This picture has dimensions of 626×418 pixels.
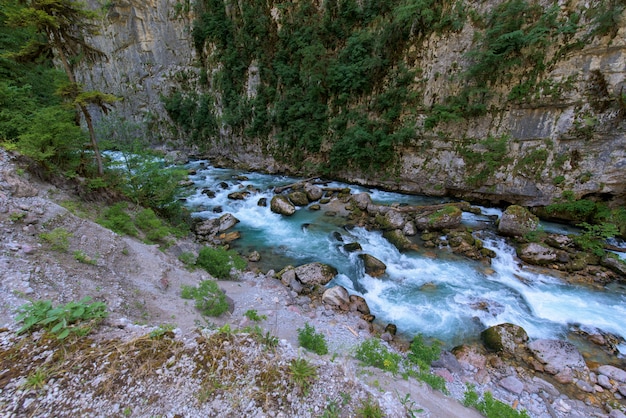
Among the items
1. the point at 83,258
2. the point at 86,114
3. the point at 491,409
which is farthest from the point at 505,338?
the point at 86,114

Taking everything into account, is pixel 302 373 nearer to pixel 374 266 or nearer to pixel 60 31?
pixel 374 266

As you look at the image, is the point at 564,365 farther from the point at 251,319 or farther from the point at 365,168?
the point at 365,168

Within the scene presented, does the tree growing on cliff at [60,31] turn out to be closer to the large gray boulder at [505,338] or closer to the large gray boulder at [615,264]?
the large gray boulder at [505,338]

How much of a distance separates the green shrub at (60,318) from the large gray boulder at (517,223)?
12.9m

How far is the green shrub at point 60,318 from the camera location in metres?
2.80

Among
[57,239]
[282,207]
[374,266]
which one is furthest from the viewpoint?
[282,207]

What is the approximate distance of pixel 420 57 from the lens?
13906 mm

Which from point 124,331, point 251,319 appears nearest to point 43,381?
point 124,331

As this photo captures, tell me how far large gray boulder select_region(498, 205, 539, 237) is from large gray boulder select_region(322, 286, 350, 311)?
7.83 meters

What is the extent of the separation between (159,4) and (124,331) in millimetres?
34352

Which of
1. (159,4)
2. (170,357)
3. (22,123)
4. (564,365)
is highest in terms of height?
(159,4)

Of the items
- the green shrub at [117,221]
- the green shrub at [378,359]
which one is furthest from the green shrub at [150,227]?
the green shrub at [378,359]

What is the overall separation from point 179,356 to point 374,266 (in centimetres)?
682

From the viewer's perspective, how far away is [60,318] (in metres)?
2.95
